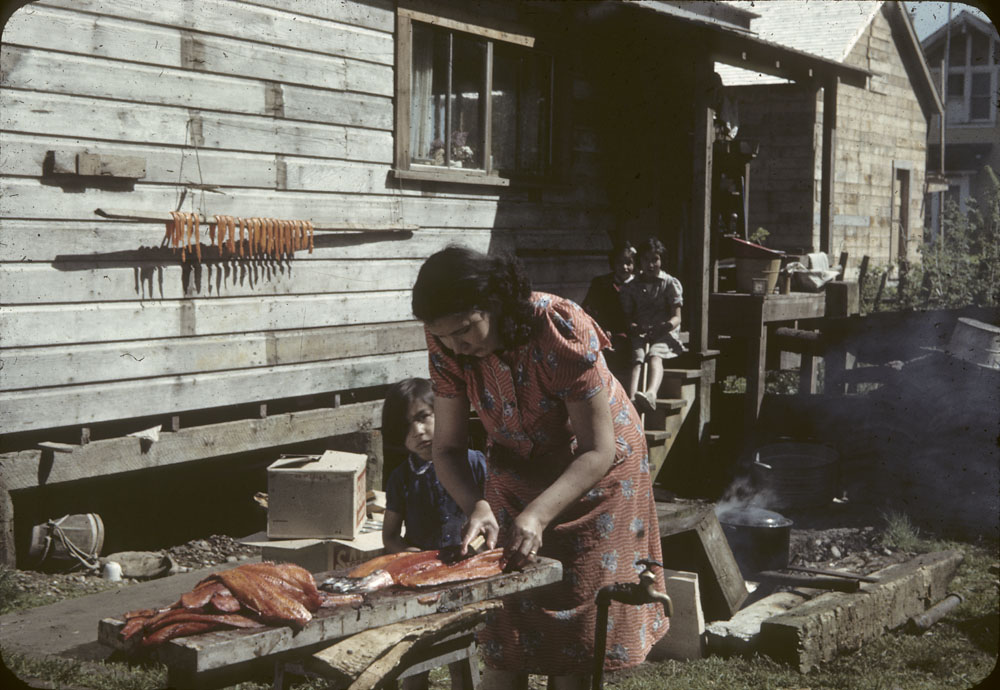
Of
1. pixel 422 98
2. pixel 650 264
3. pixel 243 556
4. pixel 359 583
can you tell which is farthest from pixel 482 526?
pixel 650 264

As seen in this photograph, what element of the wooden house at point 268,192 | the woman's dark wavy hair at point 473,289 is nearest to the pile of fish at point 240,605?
the woman's dark wavy hair at point 473,289

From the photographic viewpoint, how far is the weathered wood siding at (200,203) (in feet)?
20.2

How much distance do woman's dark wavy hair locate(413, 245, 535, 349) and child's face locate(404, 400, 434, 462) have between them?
4.32ft

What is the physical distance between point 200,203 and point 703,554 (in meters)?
4.01

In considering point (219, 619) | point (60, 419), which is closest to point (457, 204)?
point (60, 419)

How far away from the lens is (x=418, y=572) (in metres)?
3.45

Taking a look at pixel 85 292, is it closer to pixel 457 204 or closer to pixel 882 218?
pixel 457 204

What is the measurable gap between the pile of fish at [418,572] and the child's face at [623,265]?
6.50 meters

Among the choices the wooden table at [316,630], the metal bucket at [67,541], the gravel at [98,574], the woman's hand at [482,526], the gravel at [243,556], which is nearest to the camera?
the wooden table at [316,630]

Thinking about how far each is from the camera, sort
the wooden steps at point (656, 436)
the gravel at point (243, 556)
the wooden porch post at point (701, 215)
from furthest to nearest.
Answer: the wooden porch post at point (701, 215), the wooden steps at point (656, 436), the gravel at point (243, 556)

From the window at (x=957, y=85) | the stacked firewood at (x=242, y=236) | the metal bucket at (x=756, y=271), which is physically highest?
the window at (x=957, y=85)

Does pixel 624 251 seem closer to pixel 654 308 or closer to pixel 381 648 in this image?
pixel 654 308

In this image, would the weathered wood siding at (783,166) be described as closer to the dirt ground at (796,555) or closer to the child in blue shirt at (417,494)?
the dirt ground at (796,555)

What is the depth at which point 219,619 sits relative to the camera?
2908mm
